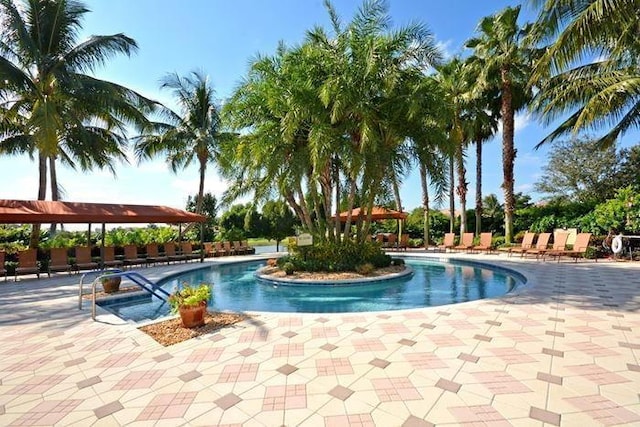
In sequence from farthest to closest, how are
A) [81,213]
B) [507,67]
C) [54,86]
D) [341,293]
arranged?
1. [507,67]
2. [54,86]
3. [81,213]
4. [341,293]

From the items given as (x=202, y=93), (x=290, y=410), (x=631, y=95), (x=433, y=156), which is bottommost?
(x=290, y=410)

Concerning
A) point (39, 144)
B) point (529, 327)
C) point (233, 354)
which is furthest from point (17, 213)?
point (529, 327)

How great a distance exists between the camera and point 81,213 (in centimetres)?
1231

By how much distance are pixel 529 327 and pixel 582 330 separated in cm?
75

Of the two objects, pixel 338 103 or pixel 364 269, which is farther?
pixel 364 269

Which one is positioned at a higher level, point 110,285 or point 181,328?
point 110,285

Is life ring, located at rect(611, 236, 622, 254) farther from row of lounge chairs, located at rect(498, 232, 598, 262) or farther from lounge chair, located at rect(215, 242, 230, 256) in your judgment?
lounge chair, located at rect(215, 242, 230, 256)

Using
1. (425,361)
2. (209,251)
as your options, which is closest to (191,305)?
(425,361)

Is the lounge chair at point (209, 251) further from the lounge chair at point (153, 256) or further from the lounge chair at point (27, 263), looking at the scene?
the lounge chair at point (27, 263)

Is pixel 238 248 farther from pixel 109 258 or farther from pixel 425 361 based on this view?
pixel 425 361

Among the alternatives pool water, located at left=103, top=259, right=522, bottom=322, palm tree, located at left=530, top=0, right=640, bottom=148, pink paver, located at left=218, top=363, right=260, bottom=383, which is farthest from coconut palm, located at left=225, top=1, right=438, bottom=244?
pink paver, located at left=218, top=363, right=260, bottom=383

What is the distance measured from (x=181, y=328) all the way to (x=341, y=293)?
515 centimetres

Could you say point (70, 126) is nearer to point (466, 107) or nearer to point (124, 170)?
point (124, 170)

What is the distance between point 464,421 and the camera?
2920mm
